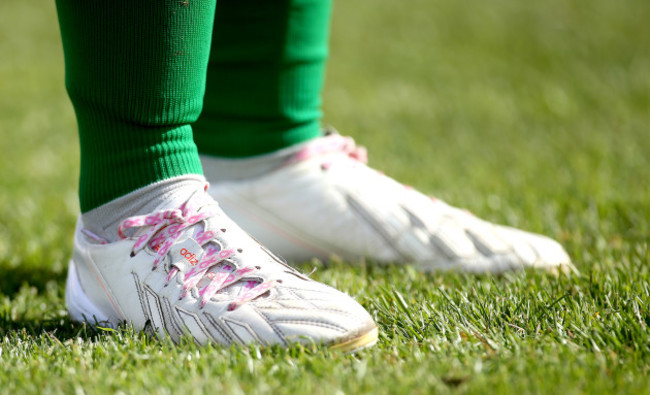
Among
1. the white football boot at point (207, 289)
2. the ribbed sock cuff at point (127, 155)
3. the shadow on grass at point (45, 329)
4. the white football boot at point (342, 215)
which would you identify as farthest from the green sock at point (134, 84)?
the white football boot at point (342, 215)

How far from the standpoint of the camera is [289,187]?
200 centimetres

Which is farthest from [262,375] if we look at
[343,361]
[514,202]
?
[514,202]

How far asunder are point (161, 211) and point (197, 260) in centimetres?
13

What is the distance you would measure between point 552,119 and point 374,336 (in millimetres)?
3562

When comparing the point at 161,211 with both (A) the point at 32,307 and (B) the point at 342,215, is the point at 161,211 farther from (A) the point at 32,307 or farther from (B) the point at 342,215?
(B) the point at 342,215

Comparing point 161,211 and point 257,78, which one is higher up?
point 257,78

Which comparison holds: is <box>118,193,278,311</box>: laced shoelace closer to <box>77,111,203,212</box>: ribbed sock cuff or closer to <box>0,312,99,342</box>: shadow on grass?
<box>77,111,203,212</box>: ribbed sock cuff

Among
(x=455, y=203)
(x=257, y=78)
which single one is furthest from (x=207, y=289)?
(x=455, y=203)

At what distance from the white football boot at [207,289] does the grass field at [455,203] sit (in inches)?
1.7

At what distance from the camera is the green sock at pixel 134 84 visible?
1.36m

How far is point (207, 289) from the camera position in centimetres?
137

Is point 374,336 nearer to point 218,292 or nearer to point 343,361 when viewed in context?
point 343,361

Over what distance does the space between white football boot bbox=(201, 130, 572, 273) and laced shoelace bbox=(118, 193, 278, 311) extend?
56 cm

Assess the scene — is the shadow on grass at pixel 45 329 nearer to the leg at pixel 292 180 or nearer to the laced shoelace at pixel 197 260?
the laced shoelace at pixel 197 260
